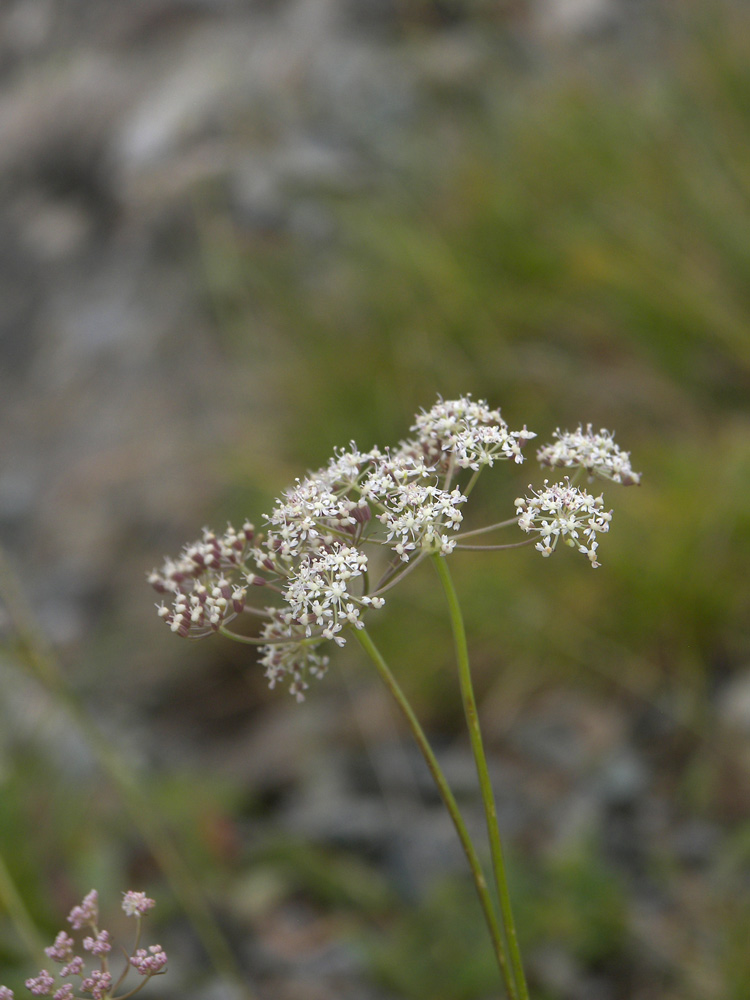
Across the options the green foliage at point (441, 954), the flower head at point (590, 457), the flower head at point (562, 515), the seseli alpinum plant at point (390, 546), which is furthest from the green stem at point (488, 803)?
the green foliage at point (441, 954)

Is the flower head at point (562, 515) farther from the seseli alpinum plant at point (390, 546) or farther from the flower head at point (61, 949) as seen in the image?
the flower head at point (61, 949)

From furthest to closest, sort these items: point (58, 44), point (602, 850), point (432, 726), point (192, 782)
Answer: point (58, 44), point (432, 726), point (192, 782), point (602, 850)

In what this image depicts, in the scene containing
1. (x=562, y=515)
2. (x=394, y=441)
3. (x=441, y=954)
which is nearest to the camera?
(x=562, y=515)

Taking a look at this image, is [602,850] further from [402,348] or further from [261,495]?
[402,348]

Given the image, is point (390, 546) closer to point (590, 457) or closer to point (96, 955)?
point (590, 457)

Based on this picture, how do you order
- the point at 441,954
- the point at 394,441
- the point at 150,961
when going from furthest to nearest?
the point at 394,441 < the point at 441,954 < the point at 150,961

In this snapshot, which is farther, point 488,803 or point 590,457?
point 590,457

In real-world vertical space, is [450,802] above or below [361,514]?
below

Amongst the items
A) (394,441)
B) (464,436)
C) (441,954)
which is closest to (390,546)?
(464,436)

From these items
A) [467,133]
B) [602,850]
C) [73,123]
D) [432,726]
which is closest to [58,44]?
[73,123]
